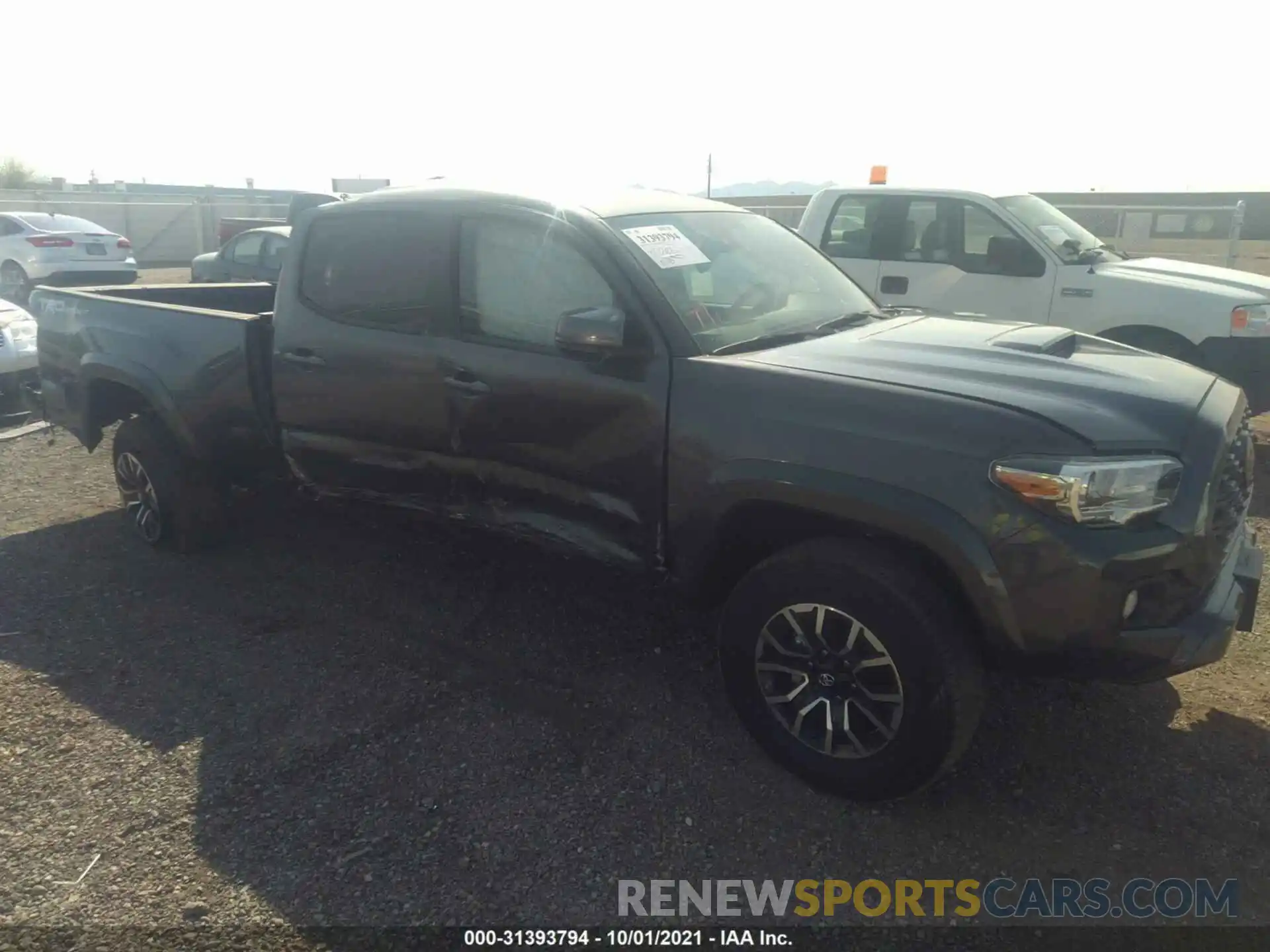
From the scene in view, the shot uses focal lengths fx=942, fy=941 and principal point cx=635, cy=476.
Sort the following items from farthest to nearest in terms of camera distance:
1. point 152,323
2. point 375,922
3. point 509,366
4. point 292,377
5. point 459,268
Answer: point 152,323
point 292,377
point 459,268
point 509,366
point 375,922

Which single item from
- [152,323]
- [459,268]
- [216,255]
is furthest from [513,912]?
[216,255]

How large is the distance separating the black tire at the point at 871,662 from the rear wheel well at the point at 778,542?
0.04 m

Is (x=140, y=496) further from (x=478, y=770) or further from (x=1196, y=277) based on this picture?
(x=1196, y=277)

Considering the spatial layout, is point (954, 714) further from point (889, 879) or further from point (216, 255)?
point (216, 255)

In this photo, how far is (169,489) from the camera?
4.72m

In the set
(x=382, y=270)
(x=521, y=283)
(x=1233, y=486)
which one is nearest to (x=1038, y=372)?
(x=1233, y=486)

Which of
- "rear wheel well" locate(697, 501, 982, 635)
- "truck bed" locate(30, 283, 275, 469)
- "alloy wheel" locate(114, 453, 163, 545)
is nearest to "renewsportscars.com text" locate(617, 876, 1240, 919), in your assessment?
"rear wheel well" locate(697, 501, 982, 635)

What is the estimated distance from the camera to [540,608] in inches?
170

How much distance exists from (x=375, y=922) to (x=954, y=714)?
5.52 feet

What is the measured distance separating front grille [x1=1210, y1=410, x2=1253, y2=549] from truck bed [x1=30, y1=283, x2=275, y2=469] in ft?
12.5

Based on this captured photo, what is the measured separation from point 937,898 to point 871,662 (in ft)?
2.14

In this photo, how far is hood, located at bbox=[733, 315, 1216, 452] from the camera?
103 inches

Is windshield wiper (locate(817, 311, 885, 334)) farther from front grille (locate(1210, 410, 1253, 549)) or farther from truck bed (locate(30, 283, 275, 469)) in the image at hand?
truck bed (locate(30, 283, 275, 469))

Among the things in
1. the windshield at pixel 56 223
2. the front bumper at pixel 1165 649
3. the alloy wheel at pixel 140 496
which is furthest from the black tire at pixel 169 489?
the windshield at pixel 56 223
